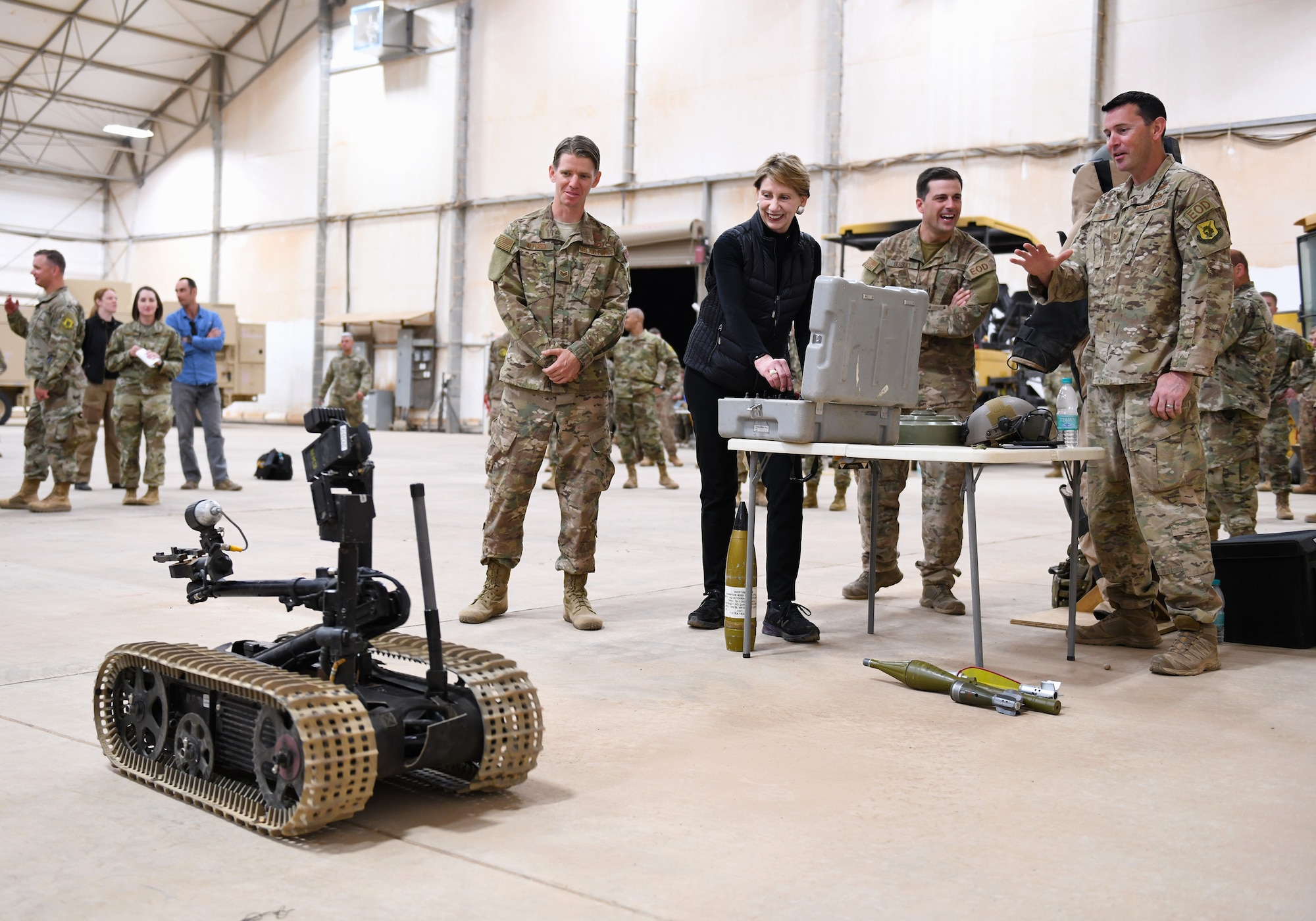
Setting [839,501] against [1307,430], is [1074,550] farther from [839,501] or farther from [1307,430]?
[1307,430]

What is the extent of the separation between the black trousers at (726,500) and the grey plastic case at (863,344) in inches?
20.5

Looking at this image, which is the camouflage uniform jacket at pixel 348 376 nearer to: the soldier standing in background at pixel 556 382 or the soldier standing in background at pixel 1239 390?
the soldier standing in background at pixel 1239 390

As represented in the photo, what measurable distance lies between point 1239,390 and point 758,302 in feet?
Result: 13.7

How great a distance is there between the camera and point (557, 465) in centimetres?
512

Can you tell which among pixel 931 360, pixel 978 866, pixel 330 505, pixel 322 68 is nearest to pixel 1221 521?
pixel 931 360

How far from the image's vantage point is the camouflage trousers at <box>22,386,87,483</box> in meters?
8.82

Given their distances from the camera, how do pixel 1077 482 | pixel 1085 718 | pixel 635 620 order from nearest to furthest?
pixel 1085 718 < pixel 1077 482 < pixel 635 620

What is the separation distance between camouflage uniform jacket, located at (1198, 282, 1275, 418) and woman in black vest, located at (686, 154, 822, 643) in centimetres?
373

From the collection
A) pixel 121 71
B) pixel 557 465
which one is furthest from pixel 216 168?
pixel 557 465

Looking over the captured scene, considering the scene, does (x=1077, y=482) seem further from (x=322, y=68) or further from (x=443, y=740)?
(x=322, y=68)

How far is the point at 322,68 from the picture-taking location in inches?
1077

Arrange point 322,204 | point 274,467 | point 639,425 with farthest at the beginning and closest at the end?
point 322,204 → point 639,425 → point 274,467

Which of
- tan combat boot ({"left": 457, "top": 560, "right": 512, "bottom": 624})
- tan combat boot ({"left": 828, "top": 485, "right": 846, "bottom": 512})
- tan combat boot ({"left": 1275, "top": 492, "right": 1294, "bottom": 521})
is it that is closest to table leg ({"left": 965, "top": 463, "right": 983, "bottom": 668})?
tan combat boot ({"left": 457, "top": 560, "right": 512, "bottom": 624})

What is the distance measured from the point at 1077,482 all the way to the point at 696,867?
270 cm
